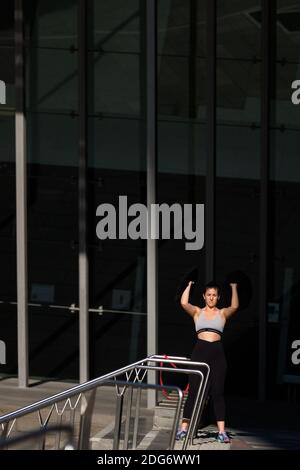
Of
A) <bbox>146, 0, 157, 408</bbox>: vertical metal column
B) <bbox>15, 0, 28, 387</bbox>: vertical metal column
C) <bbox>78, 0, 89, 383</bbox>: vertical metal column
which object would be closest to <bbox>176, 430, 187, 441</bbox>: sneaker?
<bbox>146, 0, 157, 408</bbox>: vertical metal column

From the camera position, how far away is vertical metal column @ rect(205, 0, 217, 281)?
43.6ft

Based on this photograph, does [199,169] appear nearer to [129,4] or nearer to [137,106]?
[137,106]

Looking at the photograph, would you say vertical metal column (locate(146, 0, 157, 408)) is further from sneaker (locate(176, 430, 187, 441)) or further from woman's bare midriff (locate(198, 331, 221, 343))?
sneaker (locate(176, 430, 187, 441))

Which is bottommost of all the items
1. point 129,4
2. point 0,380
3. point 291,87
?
point 0,380

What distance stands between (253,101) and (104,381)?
5.46 meters

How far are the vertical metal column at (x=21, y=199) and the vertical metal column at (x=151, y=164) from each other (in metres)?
1.54

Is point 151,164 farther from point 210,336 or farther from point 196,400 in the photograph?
point 196,400

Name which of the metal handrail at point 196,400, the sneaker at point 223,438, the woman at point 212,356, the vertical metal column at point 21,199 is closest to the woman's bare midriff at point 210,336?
the woman at point 212,356

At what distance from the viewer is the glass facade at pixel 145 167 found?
13.3 metres

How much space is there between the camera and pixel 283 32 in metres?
13.1

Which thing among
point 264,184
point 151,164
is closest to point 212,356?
point 264,184

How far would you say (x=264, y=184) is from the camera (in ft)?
43.9

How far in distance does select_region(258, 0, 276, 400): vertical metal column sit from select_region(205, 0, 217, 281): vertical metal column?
1.76 feet
